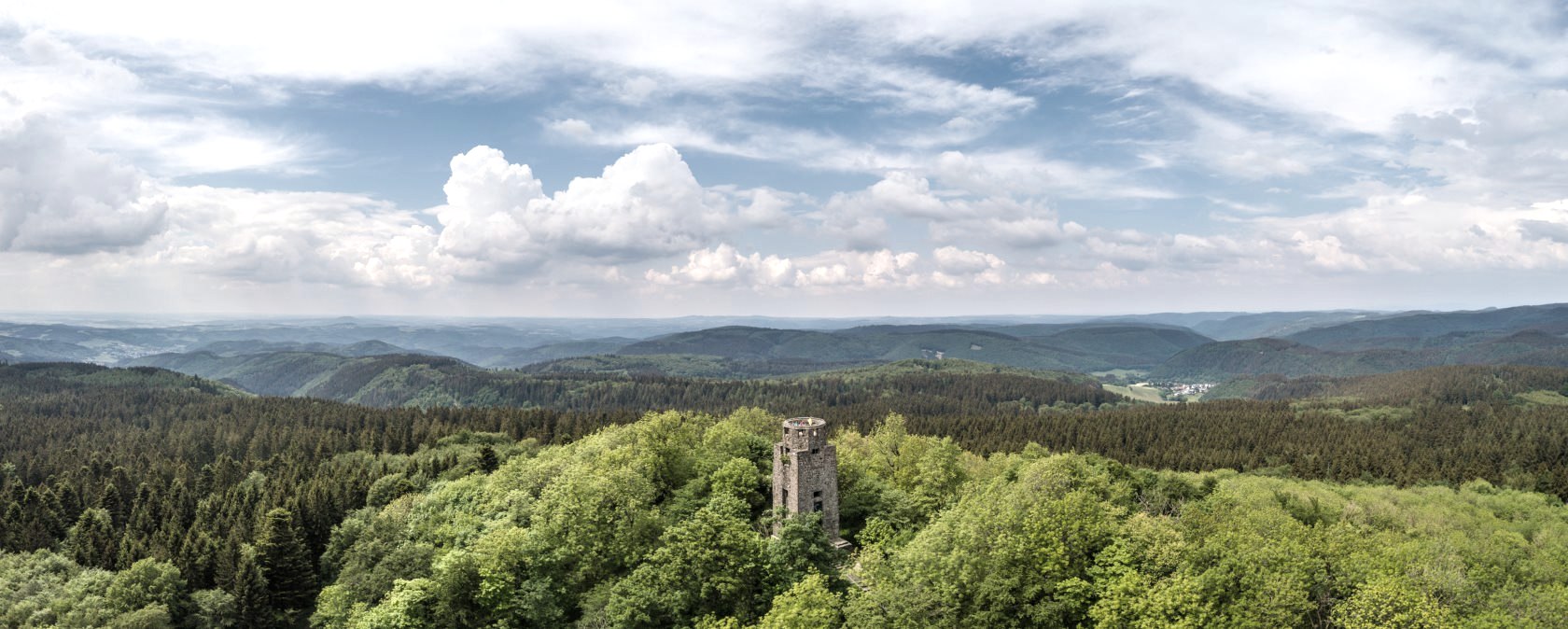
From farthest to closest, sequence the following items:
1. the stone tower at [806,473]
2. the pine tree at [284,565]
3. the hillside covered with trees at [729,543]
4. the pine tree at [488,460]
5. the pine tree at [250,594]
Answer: the pine tree at [488,460]
the pine tree at [284,565]
the pine tree at [250,594]
the stone tower at [806,473]
the hillside covered with trees at [729,543]

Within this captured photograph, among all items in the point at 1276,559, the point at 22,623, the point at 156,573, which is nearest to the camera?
the point at 1276,559

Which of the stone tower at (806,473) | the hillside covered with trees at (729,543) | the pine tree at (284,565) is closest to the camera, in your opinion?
the hillside covered with trees at (729,543)

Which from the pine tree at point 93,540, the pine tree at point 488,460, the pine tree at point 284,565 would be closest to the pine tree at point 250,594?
the pine tree at point 284,565

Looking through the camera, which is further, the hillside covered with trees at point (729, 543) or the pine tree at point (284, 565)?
the pine tree at point (284, 565)

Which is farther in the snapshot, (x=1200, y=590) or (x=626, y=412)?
(x=626, y=412)

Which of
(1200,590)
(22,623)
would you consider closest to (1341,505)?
(1200,590)

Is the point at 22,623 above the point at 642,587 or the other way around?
the other way around

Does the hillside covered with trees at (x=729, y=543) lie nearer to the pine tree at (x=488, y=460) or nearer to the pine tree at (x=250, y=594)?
the pine tree at (x=250, y=594)

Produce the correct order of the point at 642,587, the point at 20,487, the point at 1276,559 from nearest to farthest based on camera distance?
the point at 1276,559, the point at 642,587, the point at 20,487

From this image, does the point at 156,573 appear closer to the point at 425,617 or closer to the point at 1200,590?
the point at 425,617
